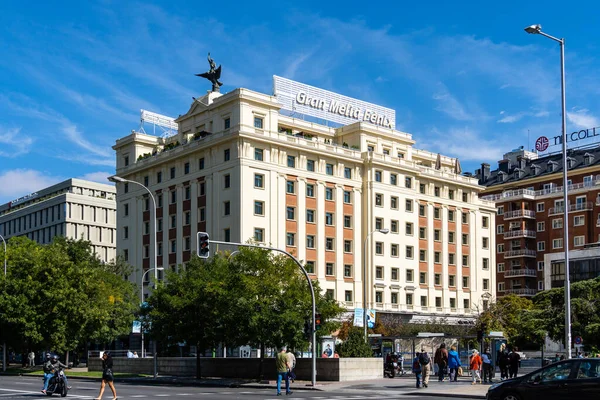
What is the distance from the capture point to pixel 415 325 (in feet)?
263

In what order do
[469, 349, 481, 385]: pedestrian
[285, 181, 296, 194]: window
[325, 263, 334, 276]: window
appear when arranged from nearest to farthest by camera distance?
[469, 349, 481, 385]: pedestrian, [285, 181, 296, 194]: window, [325, 263, 334, 276]: window

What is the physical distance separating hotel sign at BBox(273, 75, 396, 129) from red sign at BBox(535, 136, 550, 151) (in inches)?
1102

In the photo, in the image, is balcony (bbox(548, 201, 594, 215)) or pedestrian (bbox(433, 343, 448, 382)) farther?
balcony (bbox(548, 201, 594, 215))

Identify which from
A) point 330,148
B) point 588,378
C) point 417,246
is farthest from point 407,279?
point 588,378

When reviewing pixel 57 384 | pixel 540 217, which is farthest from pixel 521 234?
pixel 57 384

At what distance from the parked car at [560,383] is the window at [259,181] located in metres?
52.4

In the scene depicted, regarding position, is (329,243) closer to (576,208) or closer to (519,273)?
(519,273)

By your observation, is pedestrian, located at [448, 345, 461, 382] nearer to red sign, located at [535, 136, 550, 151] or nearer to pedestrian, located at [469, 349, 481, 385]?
pedestrian, located at [469, 349, 481, 385]

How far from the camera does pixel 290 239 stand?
244 ft

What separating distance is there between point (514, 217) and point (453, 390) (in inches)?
2887

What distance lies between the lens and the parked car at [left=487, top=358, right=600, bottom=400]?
2006 centimetres

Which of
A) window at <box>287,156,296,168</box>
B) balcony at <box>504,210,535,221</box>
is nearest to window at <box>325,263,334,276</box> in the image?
window at <box>287,156,296,168</box>

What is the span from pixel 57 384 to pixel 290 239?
4636 cm

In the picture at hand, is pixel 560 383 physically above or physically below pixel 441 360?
above
